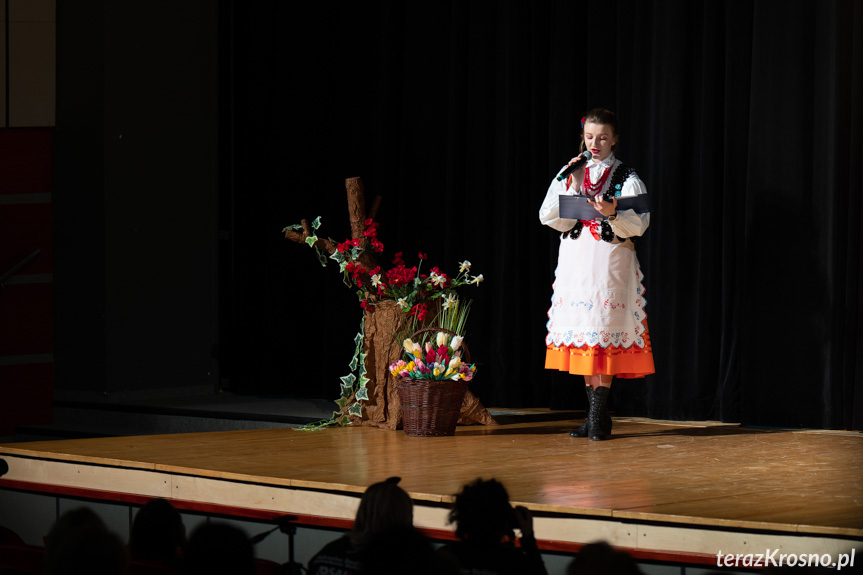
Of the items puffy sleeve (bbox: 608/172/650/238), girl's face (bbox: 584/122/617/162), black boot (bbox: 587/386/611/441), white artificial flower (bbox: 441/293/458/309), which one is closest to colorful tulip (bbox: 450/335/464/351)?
white artificial flower (bbox: 441/293/458/309)

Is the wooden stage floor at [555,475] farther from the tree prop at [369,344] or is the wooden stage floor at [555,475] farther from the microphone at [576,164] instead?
the microphone at [576,164]

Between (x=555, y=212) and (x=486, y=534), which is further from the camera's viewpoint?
(x=555, y=212)

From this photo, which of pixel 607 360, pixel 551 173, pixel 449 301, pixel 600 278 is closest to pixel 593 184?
pixel 600 278

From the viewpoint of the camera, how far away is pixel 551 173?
19.3ft

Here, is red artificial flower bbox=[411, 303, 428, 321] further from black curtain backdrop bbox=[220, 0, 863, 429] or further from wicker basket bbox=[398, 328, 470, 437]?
black curtain backdrop bbox=[220, 0, 863, 429]

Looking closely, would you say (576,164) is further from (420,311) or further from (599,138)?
(420,311)

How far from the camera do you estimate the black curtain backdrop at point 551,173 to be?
198 inches

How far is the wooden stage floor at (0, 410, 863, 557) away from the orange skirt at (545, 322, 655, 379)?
289 millimetres

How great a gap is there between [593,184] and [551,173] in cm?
112

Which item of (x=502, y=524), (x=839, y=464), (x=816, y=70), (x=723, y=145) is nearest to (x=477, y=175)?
(x=723, y=145)

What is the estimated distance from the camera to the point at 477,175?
20.1ft

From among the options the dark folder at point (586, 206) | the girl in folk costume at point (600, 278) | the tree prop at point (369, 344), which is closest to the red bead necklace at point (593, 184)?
the girl in folk costume at point (600, 278)

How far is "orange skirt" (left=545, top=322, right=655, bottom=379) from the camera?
186 inches

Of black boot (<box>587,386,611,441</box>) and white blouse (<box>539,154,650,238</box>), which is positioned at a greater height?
white blouse (<box>539,154,650,238</box>)
